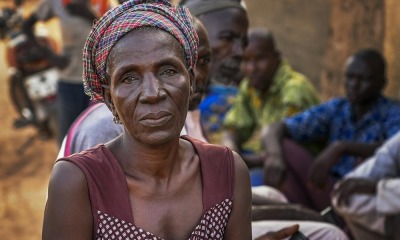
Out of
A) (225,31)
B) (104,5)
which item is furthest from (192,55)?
(104,5)

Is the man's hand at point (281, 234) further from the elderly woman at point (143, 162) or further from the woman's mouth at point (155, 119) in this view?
the woman's mouth at point (155, 119)

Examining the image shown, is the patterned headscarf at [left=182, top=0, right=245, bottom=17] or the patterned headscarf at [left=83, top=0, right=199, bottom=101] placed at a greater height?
the patterned headscarf at [left=83, top=0, right=199, bottom=101]

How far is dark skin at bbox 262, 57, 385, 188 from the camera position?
15.9 feet

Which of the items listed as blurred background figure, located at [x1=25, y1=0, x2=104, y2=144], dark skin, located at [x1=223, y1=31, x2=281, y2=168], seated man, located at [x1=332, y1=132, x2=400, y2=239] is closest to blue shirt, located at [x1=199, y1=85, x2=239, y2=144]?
dark skin, located at [x1=223, y1=31, x2=281, y2=168]

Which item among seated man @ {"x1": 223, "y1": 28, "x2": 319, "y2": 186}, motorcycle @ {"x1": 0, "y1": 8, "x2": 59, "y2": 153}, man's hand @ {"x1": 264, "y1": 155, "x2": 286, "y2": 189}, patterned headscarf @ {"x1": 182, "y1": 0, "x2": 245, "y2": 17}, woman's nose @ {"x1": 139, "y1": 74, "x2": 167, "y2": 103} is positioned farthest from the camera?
motorcycle @ {"x1": 0, "y1": 8, "x2": 59, "y2": 153}

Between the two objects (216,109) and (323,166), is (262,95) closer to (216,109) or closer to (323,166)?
(216,109)

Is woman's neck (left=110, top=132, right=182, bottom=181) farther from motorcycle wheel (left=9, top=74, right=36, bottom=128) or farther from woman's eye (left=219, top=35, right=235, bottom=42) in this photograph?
motorcycle wheel (left=9, top=74, right=36, bottom=128)

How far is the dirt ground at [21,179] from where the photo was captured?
6746mm

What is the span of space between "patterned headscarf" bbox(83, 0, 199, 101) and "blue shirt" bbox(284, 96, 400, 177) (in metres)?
2.85

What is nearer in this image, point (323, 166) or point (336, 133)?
point (323, 166)

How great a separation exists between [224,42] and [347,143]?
4.96 ft

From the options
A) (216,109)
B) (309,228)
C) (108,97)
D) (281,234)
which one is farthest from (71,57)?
(108,97)

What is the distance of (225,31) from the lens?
3699mm

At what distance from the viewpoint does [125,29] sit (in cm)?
221
